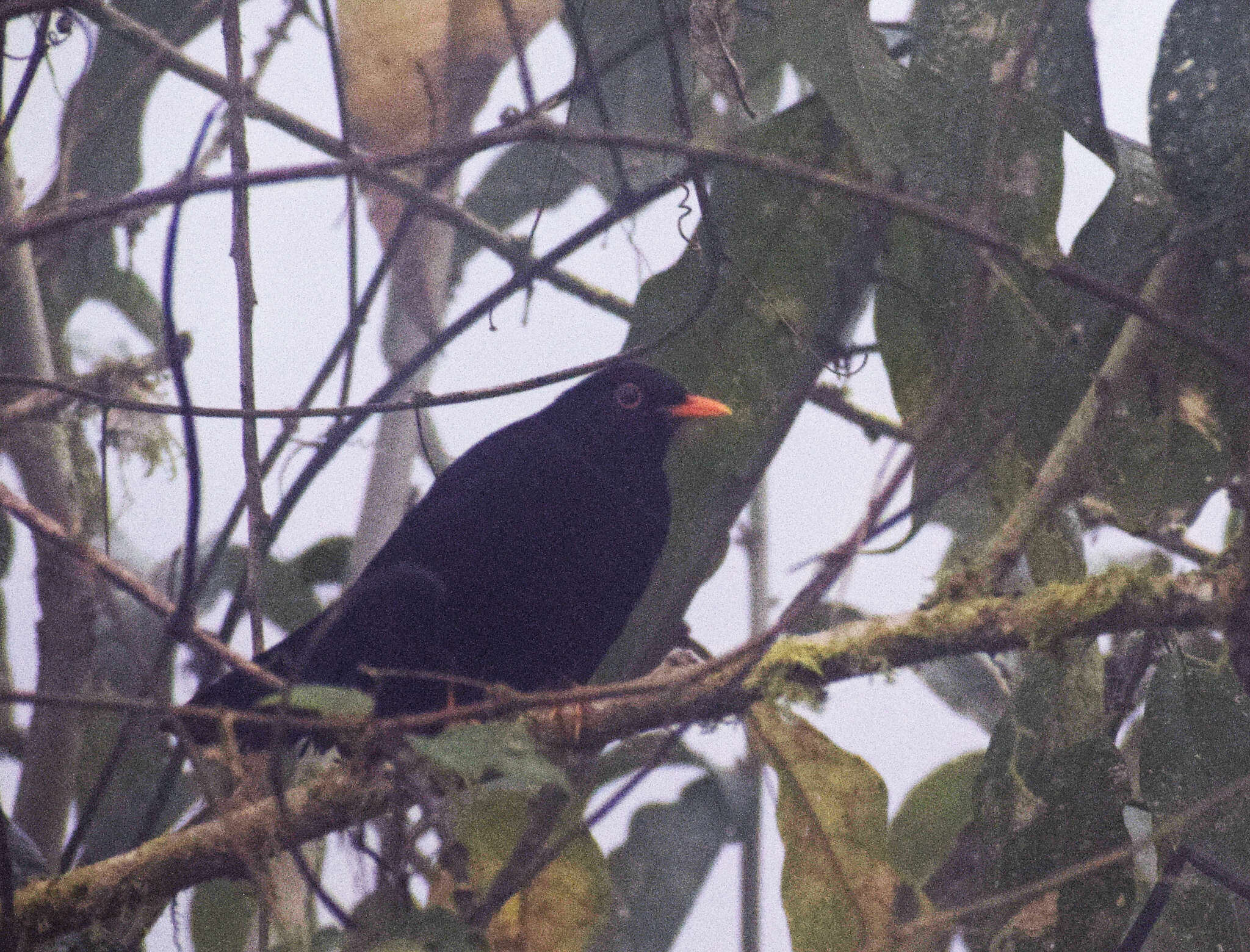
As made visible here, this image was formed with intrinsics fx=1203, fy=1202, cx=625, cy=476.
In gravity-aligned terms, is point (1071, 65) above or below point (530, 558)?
above

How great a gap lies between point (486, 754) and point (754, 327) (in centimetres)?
136

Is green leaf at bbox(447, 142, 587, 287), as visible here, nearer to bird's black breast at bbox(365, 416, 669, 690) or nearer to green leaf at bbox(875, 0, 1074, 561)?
bird's black breast at bbox(365, 416, 669, 690)

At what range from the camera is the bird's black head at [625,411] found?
3150 mm

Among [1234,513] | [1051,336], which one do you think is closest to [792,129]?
[1051,336]

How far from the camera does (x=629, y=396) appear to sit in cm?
330

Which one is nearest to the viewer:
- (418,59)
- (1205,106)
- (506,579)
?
(1205,106)

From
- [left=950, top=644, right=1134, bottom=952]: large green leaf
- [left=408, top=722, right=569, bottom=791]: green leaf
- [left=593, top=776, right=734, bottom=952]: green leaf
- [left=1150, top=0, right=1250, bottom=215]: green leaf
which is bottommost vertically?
[left=950, top=644, right=1134, bottom=952]: large green leaf

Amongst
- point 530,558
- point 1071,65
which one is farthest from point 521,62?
point 530,558

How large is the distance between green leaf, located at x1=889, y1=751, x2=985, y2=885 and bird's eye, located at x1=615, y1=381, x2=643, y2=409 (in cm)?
124

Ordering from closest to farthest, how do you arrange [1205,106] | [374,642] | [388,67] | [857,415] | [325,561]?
[1205,106]
[374,642]
[388,67]
[857,415]
[325,561]

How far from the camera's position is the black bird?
8.88 ft

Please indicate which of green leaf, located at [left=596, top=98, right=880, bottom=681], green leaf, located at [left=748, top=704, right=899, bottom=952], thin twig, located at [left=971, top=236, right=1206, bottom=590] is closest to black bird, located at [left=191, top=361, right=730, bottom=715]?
green leaf, located at [left=596, top=98, right=880, bottom=681]

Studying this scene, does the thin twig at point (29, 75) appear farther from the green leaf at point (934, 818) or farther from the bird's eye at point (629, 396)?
the green leaf at point (934, 818)

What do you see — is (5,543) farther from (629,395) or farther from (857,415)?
(857,415)
